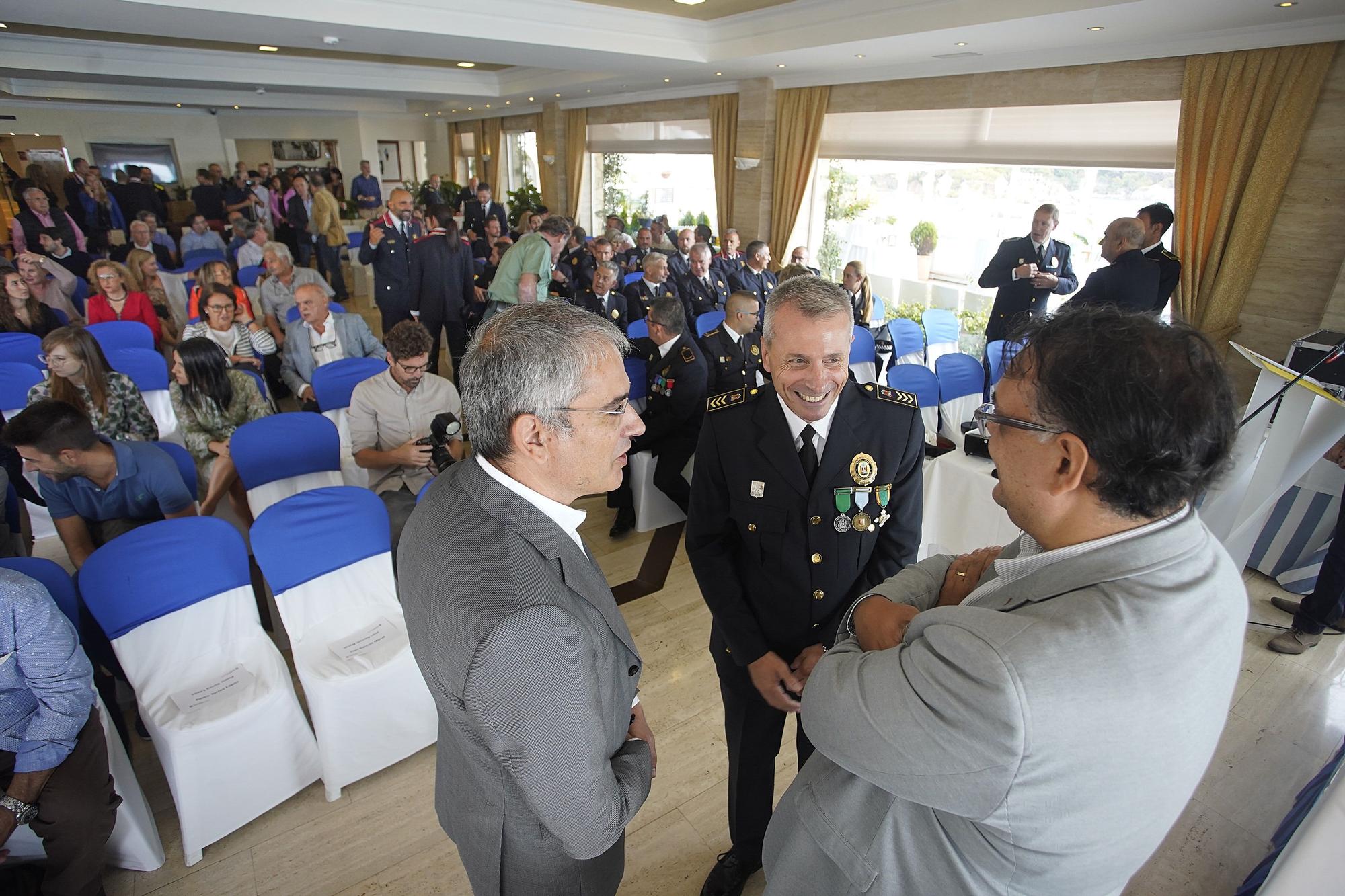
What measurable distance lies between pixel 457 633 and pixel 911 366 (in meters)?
4.16

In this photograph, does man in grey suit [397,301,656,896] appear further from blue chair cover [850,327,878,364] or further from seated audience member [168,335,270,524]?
blue chair cover [850,327,878,364]

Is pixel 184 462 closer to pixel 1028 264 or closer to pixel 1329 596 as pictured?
pixel 1329 596

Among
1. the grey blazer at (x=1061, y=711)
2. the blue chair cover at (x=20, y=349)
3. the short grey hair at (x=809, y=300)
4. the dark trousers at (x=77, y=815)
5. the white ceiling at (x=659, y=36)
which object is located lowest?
the dark trousers at (x=77, y=815)

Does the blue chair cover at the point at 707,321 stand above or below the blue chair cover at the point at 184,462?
above

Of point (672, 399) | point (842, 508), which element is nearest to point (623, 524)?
point (672, 399)

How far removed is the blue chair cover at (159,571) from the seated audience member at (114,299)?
12.6 feet

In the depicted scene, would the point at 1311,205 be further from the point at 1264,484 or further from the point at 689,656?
the point at 689,656

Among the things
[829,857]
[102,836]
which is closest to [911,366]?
[829,857]

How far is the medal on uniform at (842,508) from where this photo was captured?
1.79 m

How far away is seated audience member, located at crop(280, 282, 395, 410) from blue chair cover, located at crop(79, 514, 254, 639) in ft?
7.66

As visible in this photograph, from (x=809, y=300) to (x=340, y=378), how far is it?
3462mm

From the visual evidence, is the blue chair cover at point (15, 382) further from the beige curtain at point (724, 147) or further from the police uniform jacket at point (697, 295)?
the beige curtain at point (724, 147)

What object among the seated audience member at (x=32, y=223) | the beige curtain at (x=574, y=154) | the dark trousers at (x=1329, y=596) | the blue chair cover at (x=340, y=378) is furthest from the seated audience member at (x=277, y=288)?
the beige curtain at (x=574, y=154)

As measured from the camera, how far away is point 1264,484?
3.51 m
